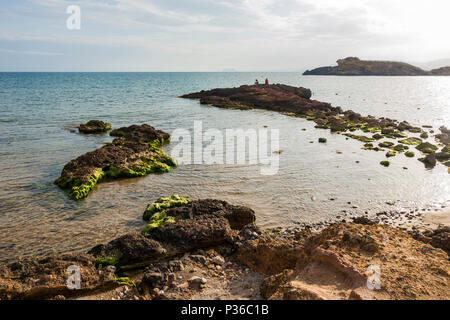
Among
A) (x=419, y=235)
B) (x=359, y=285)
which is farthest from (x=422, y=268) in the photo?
(x=419, y=235)

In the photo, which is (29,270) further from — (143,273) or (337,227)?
(337,227)

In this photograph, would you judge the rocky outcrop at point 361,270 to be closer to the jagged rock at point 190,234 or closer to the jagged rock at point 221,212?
the jagged rock at point 190,234

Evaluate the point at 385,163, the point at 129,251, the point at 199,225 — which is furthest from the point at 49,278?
the point at 385,163

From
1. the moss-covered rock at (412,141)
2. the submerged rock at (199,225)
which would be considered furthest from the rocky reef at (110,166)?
the moss-covered rock at (412,141)

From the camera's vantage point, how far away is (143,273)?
8.96 m

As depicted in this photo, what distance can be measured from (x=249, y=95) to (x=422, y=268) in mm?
51345

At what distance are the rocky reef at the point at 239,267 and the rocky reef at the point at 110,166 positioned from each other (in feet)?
22.8

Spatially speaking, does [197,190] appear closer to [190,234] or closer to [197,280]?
[190,234]

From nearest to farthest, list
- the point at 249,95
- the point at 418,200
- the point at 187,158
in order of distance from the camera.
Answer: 1. the point at 418,200
2. the point at 187,158
3. the point at 249,95

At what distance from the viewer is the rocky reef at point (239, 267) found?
680 centimetres

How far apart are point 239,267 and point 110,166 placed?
12.1 metres

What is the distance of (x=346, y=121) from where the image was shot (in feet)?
127

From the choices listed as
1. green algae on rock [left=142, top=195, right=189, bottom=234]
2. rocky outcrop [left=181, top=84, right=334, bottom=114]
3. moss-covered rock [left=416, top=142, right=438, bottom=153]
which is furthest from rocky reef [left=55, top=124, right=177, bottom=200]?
rocky outcrop [left=181, top=84, right=334, bottom=114]

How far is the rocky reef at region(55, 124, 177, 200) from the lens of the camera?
15.7 metres
